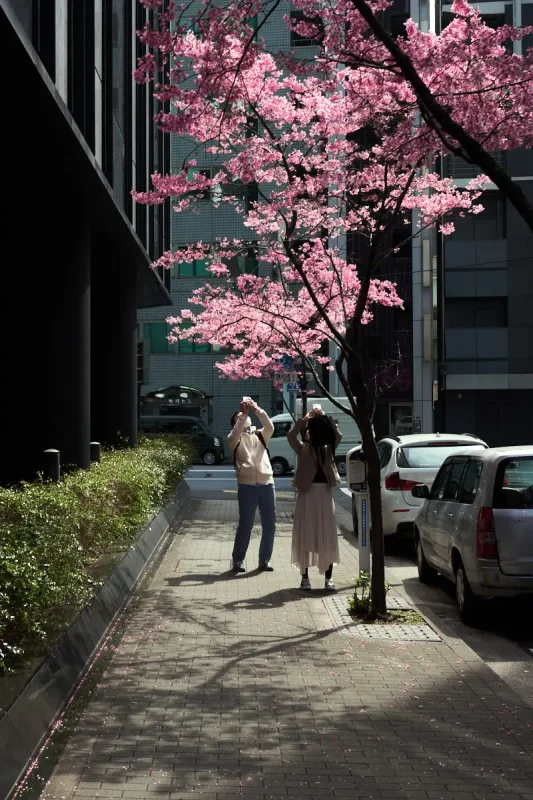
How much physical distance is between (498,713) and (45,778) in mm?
2686

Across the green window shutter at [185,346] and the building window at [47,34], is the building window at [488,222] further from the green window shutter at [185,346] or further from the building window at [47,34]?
the building window at [47,34]

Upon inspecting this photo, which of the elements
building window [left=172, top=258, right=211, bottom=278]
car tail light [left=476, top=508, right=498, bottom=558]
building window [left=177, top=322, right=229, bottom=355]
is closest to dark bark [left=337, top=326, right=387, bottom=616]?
car tail light [left=476, top=508, right=498, bottom=558]

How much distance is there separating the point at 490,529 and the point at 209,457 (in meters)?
36.5

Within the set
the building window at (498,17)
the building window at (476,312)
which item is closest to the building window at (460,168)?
the building window at (498,17)

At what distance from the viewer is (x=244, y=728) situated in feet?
19.0

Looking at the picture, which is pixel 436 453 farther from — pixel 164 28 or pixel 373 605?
pixel 164 28

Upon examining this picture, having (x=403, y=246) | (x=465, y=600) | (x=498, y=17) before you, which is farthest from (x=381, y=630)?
(x=498, y=17)

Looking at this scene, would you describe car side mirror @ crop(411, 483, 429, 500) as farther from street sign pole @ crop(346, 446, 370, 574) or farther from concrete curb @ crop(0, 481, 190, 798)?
concrete curb @ crop(0, 481, 190, 798)

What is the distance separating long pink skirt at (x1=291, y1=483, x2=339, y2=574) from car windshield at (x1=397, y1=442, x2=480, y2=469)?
377cm

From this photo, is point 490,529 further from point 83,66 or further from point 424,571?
point 83,66

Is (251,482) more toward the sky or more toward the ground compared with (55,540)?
more toward the ground

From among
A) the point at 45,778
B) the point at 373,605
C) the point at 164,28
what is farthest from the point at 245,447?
the point at 45,778

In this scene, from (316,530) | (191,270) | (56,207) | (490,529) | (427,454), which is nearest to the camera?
(490,529)

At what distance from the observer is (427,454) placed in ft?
48.2
